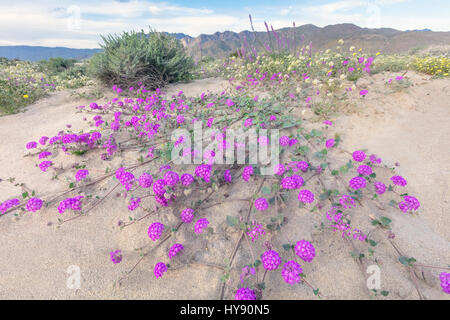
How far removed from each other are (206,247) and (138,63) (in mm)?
5552

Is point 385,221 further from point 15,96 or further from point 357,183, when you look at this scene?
point 15,96

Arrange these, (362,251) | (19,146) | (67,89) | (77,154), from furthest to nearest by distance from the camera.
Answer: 1. (67,89)
2. (19,146)
3. (77,154)
4. (362,251)

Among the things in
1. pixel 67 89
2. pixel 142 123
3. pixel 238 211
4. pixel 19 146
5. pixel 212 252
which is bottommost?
pixel 212 252

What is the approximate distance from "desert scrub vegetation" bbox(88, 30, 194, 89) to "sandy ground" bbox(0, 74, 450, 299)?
137 inches

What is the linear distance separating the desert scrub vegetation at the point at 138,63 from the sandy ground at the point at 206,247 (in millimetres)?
3472

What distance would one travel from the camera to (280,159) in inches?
116

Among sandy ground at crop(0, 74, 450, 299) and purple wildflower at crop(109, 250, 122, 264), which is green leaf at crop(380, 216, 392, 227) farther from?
purple wildflower at crop(109, 250, 122, 264)

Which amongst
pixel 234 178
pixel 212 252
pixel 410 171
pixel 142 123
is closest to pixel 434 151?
pixel 410 171

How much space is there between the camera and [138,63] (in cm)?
591

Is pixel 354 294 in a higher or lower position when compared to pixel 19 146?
lower

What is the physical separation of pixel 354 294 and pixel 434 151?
2.61m

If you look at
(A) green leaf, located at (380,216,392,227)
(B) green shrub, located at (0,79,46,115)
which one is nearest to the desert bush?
(A) green leaf, located at (380,216,392,227)

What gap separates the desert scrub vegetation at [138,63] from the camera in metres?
5.84
